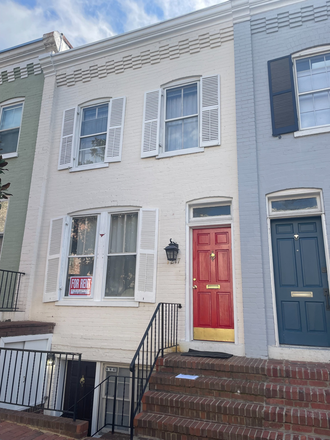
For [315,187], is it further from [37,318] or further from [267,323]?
[37,318]

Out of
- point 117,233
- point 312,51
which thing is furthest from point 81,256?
point 312,51

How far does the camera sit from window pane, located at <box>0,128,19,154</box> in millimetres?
9359

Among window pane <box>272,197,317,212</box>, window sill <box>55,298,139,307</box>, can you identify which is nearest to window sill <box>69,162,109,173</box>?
window sill <box>55,298,139,307</box>

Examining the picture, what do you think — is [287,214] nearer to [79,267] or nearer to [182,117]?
[182,117]

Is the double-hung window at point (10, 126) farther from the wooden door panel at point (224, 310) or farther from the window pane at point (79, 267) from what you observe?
the wooden door panel at point (224, 310)

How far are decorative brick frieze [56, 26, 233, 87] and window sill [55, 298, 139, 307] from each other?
18.5 ft

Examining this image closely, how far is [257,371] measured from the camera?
491 cm

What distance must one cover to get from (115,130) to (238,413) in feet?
20.9

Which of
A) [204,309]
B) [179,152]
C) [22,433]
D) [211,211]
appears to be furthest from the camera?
[179,152]

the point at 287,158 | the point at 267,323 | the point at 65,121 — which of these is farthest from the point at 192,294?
the point at 65,121

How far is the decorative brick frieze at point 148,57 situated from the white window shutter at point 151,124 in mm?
974

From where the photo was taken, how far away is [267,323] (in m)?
5.79

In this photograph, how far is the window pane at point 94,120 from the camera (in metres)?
8.59

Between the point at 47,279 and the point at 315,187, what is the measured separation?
19.6 feet
